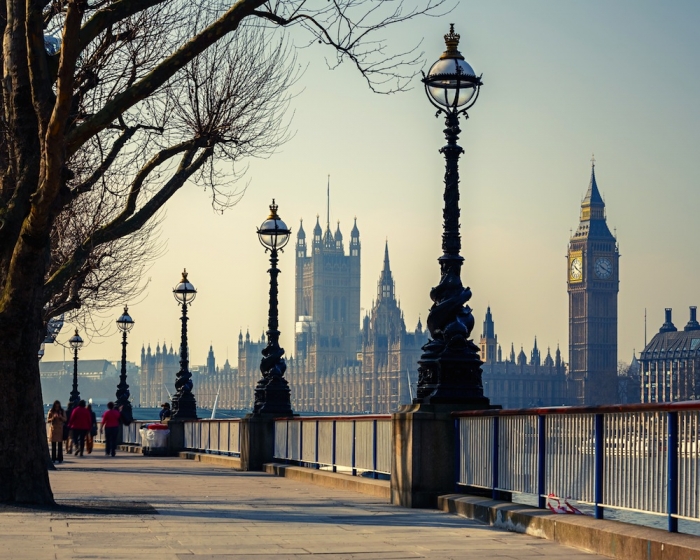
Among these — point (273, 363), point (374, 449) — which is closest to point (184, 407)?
point (273, 363)

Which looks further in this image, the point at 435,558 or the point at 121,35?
the point at 121,35

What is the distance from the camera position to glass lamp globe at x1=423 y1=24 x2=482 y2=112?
46.2 feet

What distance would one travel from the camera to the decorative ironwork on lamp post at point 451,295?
1390cm

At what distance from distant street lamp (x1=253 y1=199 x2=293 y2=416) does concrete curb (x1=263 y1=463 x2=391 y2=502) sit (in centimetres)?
179

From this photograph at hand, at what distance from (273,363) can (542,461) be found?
13935mm

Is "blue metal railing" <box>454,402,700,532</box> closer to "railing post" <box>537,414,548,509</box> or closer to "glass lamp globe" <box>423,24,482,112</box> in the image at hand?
"railing post" <box>537,414,548,509</box>

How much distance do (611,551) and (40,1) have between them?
23.0ft

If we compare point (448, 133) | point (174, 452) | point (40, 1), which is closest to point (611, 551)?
point (448, 133)

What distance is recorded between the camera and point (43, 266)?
44.4 ft

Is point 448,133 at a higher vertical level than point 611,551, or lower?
higher

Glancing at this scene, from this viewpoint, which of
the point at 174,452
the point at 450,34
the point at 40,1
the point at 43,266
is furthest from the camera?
the point at 174,452

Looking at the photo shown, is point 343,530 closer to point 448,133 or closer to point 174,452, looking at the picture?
point 448,133

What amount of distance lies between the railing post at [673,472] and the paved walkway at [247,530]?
0.72 metres

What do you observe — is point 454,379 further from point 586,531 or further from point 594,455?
point 586,531
